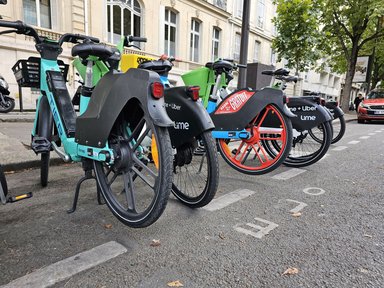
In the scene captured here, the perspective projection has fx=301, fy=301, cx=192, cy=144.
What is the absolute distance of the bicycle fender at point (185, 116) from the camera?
2.55 metres

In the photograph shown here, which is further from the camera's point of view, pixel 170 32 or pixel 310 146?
pixel 170 32

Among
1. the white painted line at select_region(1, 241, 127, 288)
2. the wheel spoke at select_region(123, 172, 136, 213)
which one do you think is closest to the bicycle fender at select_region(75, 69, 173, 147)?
the wheel spoke at select_region(123, 172, 136, 213)

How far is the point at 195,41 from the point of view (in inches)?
723

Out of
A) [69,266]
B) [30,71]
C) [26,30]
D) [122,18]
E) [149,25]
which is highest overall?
[122,18]

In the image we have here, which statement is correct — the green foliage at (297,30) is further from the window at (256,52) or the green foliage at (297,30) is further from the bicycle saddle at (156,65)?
the window at (256,52)

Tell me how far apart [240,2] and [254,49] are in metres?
4.12

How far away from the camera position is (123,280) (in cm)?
172

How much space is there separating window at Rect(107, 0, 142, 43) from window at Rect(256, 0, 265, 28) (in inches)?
499

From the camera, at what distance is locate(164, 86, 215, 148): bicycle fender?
255 cm

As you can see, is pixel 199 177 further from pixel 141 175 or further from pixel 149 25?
pixel 149 25

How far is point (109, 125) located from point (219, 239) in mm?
1161

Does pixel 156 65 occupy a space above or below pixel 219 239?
above

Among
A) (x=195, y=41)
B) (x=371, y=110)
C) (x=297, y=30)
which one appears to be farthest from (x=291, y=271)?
(x=195, y=41)

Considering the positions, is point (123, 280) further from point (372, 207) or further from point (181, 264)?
point (372, 207)
